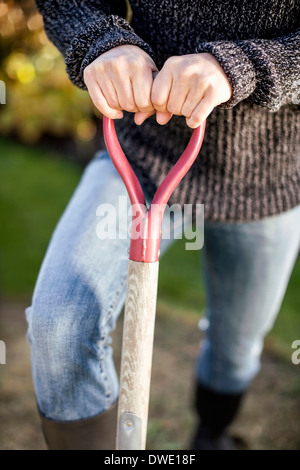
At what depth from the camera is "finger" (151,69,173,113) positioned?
86 centimetres

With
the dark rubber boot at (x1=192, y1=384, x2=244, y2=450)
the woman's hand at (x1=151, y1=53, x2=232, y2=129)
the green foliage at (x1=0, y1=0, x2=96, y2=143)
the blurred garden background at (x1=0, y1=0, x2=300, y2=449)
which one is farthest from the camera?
the green foliage at (x1=0, y1=0, x2=96, y2=143)

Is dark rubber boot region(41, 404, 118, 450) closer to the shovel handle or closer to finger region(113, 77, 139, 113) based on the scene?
the shovel handle

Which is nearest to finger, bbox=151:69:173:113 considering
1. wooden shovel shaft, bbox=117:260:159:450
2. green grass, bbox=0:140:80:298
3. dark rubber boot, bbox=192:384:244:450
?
wooden shovel shaft, bbox=117:260:159:450

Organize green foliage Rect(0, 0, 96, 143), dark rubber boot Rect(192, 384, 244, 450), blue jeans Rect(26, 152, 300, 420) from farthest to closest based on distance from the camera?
1. green foliage Rect(0, 0, 96, 143)
2. dark rubber boot Rect(192, 384, 244, 450)
3. blue jeans Rect(26, 152, 300, 420)

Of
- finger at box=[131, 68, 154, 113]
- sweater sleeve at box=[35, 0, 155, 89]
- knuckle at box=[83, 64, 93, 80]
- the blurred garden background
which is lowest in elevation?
the blurred garden background

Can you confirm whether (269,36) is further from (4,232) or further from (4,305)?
(4,232)

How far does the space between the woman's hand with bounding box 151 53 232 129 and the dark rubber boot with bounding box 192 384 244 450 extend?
40.7 inches

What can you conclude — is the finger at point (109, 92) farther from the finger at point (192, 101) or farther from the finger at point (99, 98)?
the finger at point (192, 101)

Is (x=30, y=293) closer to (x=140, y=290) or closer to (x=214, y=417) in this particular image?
(x=214, y=417)

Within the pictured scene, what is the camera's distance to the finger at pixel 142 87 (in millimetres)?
879

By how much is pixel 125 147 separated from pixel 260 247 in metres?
0.45

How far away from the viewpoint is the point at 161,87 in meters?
0.87

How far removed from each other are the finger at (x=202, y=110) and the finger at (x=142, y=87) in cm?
8

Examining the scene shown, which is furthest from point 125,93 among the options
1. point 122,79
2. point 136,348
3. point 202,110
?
point 136,348
